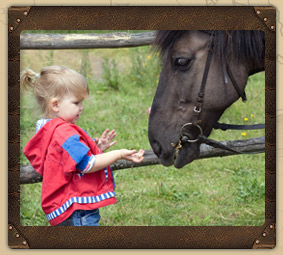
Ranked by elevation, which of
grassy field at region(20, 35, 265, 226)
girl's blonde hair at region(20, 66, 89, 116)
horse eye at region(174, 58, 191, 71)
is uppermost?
horse eye at region(174, 58, 191, 71)

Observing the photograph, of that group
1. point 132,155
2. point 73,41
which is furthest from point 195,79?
point 73,41

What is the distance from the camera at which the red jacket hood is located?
7.26 feet

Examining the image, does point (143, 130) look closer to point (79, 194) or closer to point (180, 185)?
point (180, 185)

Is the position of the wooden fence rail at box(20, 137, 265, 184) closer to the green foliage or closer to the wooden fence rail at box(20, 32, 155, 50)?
the wooden fence rail at box(20, 32, 155, 50)

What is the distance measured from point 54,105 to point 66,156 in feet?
0.88

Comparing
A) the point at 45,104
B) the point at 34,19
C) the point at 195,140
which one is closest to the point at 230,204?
the point at 195,140

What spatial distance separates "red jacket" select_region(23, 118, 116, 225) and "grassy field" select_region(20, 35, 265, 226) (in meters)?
0.18

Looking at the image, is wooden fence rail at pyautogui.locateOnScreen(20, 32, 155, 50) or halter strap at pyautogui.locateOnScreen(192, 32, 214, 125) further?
wooden fence rail at pyautogui.locateOnScreen(20, 32, 155, 50)

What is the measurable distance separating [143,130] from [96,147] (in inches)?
86.1

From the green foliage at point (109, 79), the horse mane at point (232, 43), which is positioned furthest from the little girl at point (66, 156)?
the green foliage at point (109, 79)

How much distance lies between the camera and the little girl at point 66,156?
7.09 feet

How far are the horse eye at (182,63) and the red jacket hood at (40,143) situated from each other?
0.66m

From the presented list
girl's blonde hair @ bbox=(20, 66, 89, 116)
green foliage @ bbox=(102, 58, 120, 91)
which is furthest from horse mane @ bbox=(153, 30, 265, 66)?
green foliage @ bbox=(102, 58, 120, 91)

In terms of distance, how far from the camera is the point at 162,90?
2.50 meters
